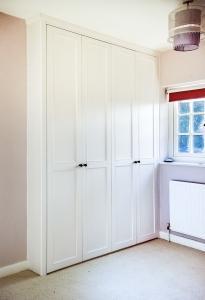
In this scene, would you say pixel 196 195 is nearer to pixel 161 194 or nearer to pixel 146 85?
pixel 161 194

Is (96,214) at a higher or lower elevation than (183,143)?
lower

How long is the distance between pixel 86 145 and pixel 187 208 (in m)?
1.38

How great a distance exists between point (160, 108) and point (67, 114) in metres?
1.43

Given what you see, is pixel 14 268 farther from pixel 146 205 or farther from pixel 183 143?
pixel 183 143

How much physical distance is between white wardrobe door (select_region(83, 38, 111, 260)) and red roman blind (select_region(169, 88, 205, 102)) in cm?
98

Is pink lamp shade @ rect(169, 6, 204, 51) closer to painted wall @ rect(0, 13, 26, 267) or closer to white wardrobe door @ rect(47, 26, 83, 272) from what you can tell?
white wardrobe door @ rect(47, 26, 83, 272)

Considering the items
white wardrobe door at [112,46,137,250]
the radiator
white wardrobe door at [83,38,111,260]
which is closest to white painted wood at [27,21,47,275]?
white wardrobe door at [83,38,111,260]

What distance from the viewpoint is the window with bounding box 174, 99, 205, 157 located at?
12.5ft

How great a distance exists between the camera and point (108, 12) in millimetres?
2832

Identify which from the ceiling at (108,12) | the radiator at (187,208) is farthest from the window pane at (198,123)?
the ceiling at (108,12)

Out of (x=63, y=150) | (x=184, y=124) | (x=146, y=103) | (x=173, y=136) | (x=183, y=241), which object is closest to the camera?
(x=63, y=150)

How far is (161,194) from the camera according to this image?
158 inches

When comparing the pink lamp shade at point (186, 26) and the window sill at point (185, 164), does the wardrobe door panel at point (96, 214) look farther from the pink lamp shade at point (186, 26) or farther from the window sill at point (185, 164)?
the pink lamp shade at point (186, 26)

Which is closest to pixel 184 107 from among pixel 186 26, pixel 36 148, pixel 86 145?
pixel 86 145
